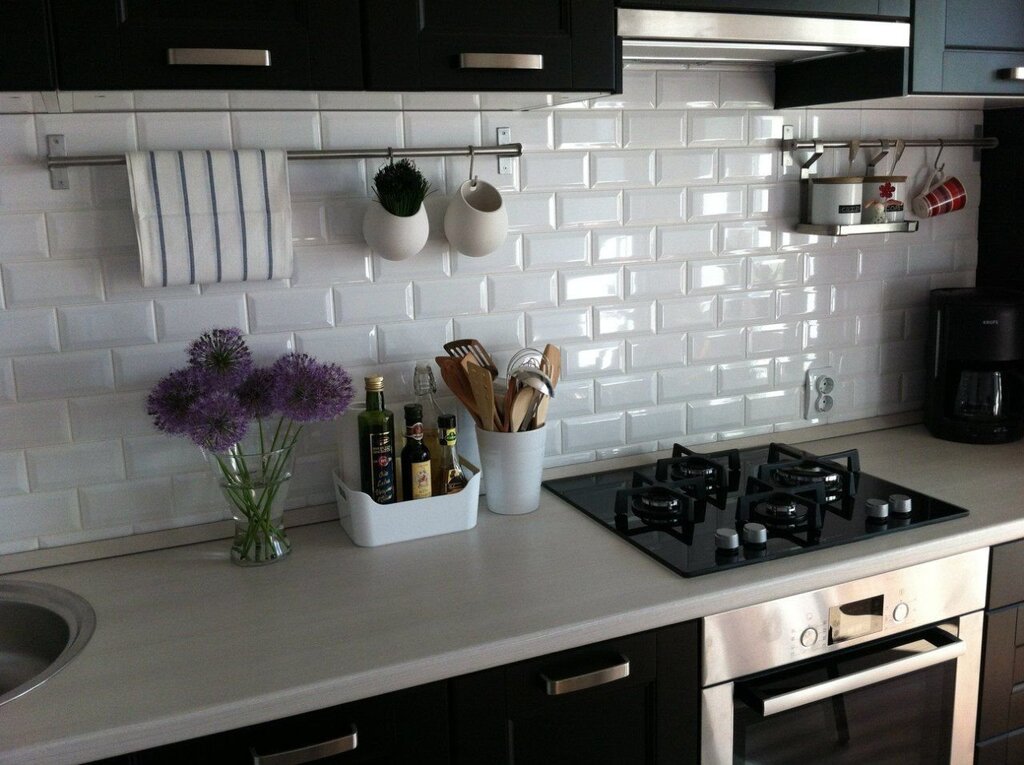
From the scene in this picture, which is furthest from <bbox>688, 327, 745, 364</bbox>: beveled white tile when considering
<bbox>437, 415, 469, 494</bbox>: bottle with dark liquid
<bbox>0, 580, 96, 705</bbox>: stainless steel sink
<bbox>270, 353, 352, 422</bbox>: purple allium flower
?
<bbox>0, 580, 96, 705</bbox>: stainless steel sink

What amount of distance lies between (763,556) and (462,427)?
0.65 m

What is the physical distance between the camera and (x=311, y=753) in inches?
51.3

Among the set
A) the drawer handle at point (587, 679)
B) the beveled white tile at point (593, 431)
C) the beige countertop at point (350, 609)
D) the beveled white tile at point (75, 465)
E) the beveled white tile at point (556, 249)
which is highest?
the beveled white tile at point (556, 249)

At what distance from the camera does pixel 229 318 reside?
177 centimetres

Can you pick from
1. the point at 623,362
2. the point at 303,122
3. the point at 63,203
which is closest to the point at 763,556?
the point at 623,362

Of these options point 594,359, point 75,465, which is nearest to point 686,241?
point 594,359

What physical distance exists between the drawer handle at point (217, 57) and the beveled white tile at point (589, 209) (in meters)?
0.78

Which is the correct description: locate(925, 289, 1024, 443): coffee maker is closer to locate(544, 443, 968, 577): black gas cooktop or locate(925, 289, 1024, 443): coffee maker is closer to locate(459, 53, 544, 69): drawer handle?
locate(544, 443, 968, 577): black gas cooktop

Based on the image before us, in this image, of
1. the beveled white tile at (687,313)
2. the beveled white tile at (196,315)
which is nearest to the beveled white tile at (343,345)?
the beveled white tile at (196,315)

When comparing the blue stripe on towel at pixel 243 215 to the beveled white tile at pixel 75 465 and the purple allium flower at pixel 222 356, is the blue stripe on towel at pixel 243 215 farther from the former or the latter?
the beveled white tile at pixel 75 465

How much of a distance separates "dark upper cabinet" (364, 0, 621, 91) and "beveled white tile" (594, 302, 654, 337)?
586 mm

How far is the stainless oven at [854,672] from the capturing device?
1573 millimetres

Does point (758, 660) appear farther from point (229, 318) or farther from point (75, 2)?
point (75, 2)

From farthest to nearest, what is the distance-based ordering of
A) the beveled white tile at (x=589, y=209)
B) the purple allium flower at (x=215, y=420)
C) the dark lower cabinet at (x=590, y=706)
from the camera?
the beveled white tile at (x=589, y=209)
the purple allium flower at (x=215, y=420)
the dark lower cabinet at (x=590, y=706)
